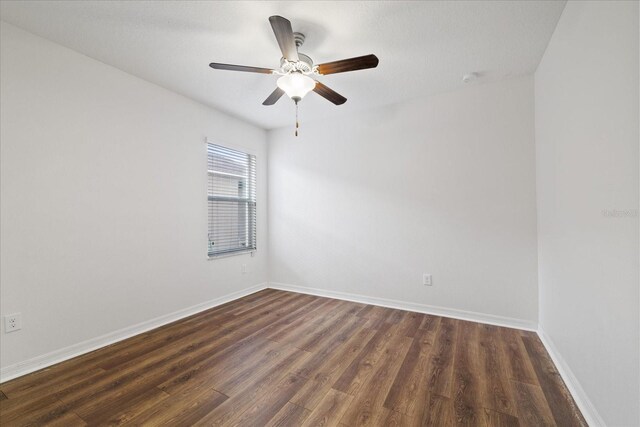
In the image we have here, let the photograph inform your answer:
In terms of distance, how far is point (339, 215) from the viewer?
3.76 metres

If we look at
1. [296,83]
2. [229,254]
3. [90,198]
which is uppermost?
[296,83]

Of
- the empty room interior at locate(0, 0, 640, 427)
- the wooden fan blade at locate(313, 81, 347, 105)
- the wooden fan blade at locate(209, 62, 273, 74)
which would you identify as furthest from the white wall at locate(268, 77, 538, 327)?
the wooden fan blade at locate(209, 62, 273, 74)

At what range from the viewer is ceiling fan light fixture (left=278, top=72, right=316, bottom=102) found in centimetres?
200

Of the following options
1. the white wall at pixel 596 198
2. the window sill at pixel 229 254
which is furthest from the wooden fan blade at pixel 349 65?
the window sill at pixel 229 254

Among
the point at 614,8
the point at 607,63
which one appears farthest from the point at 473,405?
the point at 614,8

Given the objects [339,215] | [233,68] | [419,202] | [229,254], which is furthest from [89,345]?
[419,202]

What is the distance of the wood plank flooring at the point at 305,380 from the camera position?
1538 millimetres

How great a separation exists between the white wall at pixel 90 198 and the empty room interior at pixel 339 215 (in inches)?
0.6

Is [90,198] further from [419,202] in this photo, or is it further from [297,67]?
[419,202]

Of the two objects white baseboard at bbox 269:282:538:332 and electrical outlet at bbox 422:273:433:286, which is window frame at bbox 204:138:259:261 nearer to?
white baseboard at bbox 269:282:538:332

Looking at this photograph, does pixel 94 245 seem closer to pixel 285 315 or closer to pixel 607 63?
pixel 285 315

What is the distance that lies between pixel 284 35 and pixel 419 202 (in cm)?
234

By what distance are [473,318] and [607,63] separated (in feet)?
8.32

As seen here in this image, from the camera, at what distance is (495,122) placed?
9.23 ft
